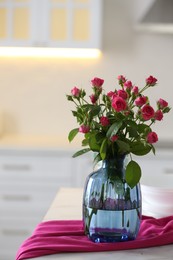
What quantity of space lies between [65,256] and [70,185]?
1.97 metres

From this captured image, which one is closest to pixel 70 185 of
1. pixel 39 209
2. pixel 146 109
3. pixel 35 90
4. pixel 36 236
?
pixel 39 209

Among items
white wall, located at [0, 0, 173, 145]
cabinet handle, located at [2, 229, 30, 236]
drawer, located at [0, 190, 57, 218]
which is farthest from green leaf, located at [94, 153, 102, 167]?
white wall, located at [0, 0, 173, 145]

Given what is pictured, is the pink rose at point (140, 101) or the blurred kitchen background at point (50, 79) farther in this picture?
the blurred kitchen background at point (50, 79)

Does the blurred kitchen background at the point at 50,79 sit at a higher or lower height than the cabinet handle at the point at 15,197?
higher

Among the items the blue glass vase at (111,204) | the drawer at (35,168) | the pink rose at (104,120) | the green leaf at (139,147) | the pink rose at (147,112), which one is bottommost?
the drawer at (35,168)

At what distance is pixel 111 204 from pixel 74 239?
0.17 metres

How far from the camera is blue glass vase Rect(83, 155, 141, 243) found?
1440mm

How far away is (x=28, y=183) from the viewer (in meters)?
3.37

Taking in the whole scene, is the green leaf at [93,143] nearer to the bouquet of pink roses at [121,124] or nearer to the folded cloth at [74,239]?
the bouquet of pink roses at [121,124]

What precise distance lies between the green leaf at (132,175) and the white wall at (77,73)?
2492mm

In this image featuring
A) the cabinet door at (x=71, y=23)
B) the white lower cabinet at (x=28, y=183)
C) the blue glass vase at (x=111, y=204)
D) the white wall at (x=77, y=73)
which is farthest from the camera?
the white wall at (x=77, y=73)

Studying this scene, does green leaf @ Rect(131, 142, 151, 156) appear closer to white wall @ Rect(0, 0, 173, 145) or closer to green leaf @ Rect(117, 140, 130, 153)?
green leaf @ Rect(117, 140, 130, 153)

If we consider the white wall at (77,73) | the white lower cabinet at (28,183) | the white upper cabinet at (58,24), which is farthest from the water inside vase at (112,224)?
the white wall at (77,73)

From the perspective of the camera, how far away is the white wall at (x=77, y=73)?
389 cm
